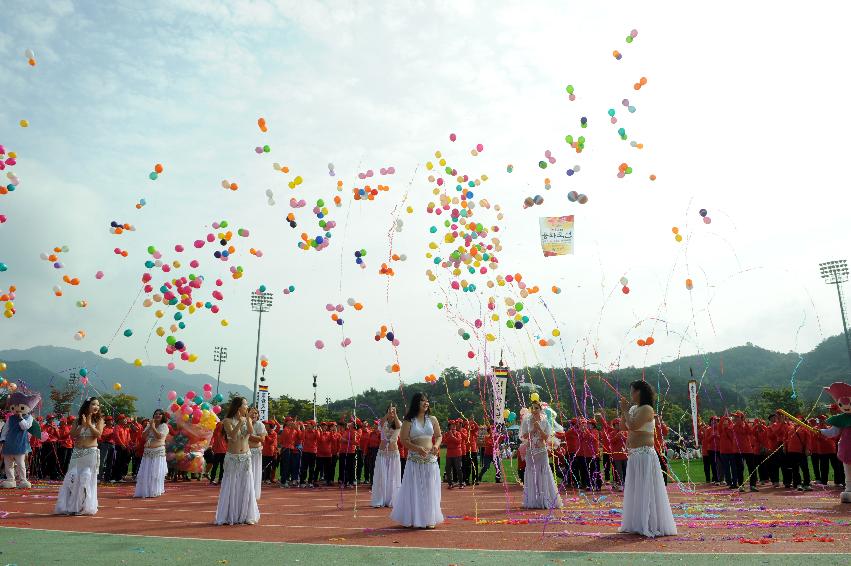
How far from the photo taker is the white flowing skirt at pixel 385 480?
42.1ft

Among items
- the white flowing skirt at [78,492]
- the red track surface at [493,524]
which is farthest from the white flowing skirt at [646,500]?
the white flowing skirt at [78,492]

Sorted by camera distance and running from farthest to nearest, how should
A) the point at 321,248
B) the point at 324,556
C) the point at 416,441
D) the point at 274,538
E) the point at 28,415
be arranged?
the point at 28,415
the point at 321,248
the point at 416,441
the point at 274,538
the point at 324,556

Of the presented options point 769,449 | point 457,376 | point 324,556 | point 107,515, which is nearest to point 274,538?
point 324,556

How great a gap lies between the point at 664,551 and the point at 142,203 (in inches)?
492

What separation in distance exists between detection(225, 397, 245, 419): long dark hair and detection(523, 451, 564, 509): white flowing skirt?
18.5ft

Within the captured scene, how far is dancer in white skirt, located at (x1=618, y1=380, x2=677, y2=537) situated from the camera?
798cm

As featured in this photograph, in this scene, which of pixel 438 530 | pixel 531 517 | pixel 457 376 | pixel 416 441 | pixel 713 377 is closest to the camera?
pixel 438 530

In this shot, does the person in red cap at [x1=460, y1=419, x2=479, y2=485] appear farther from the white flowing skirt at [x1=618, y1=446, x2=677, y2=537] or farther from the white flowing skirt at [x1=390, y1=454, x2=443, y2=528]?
the white flowing skirt at [x1=618, y1=446, x2=677, y2=537]

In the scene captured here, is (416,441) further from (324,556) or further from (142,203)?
(142,203)

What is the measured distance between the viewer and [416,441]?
31.1ft

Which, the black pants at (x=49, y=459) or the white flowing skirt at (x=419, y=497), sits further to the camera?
the black pants at (x=49, y=459)

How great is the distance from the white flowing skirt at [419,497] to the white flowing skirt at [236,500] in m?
2.17

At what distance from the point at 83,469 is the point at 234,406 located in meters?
2.98

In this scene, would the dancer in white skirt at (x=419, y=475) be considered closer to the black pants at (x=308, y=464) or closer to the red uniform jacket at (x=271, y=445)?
the red uniform jacket at (x=271, y=445)
